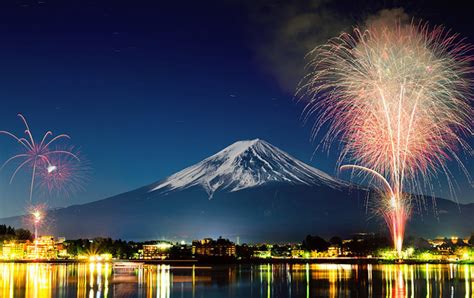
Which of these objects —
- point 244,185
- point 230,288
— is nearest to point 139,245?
point 244,185

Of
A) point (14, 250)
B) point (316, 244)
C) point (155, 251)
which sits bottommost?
point (155, 251)

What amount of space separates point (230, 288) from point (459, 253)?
102 m

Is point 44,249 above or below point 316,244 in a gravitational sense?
below

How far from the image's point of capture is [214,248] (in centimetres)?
17600

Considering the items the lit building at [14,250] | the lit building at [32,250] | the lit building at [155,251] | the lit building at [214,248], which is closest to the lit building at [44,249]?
the lit building at [32,250]

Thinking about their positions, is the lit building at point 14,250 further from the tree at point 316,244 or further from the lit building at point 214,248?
the tree at point 316,244

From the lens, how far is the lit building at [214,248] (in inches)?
6795

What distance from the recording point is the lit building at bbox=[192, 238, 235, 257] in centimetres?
17260

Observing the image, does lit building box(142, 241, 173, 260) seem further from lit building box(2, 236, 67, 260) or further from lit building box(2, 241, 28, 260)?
lit building box(2, 241, 28, 260)

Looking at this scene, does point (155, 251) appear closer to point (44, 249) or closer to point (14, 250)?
point (44, 249)

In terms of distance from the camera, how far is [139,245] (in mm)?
190375

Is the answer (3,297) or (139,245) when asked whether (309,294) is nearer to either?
(3,297)

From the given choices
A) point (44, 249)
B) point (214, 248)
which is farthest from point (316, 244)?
point (44, 249)

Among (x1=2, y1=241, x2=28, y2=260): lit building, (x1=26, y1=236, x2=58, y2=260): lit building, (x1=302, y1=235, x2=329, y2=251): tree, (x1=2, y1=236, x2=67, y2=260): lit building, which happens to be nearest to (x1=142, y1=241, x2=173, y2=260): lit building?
(x1=2, y1=236, x2=67, y2=260): lit building
